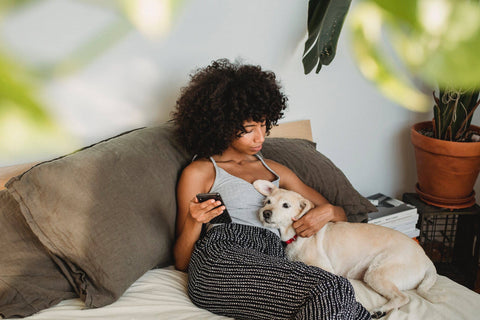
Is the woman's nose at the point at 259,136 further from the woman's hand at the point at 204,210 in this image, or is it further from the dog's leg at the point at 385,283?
the dog's leg at the point at 385,283

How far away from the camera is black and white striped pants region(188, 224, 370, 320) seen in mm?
1201

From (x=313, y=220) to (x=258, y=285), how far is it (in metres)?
0.40

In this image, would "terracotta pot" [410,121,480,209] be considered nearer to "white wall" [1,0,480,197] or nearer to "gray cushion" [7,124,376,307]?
"white wall" [1,0,480,197]

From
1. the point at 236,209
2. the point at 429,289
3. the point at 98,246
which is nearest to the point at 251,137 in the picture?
the point at 236,209

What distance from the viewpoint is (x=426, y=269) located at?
1555mm

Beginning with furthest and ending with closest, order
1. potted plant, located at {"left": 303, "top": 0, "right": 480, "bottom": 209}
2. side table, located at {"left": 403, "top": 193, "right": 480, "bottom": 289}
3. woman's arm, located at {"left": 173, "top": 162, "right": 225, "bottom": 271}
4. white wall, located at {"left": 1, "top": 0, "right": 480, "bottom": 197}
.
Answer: side table, located at {"left": 403, "top": 193, "right": 480, "bottom": 289} < white wall, located at {"left": 1, "top": 0, "right": 480, "bottom": 197} < woman's arm, located at {"left": 173, "top": 162, "right": 225, "bottom": 271} < potted plant, located at {"left": 303, "top": 0, "right": 480, "bottom": 209}

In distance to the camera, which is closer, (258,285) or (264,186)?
(258,285)

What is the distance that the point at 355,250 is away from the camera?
5.20 feet

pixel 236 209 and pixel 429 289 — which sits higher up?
pixel 236 209

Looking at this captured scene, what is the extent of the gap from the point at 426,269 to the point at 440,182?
2.63 feet

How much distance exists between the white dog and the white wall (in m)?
0.62

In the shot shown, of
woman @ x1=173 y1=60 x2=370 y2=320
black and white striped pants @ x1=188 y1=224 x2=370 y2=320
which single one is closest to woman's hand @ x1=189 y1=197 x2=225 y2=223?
woman @ x1=173 y1=60 x2=370 y2=320

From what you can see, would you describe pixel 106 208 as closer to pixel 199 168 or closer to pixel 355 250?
pixel 199 168

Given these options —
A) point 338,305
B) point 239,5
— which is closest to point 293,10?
point 239,5
